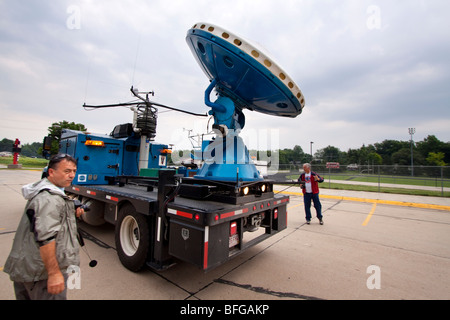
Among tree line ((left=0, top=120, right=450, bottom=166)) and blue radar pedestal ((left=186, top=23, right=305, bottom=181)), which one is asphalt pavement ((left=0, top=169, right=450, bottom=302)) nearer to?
blue radar pedestal ((left=186, top=23, right=305, bottom=181))

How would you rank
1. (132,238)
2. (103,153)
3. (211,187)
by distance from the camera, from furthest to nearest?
1. (103,153)
2. (132,238)
3. (211,187)

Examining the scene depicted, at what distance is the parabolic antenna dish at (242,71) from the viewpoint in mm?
3203

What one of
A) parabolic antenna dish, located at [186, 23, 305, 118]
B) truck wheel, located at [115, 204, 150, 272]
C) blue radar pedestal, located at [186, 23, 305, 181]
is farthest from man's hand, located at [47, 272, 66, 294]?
parabolic antenna dish, located at [186, 23, 305, 118]

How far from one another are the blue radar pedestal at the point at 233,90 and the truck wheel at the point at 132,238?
125 cm

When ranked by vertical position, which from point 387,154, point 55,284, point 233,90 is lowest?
point 55,284

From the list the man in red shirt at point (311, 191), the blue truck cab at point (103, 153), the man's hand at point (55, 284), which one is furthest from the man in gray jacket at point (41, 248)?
the man in red shirt at point (311, 191)

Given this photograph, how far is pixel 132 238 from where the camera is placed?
3660 mm

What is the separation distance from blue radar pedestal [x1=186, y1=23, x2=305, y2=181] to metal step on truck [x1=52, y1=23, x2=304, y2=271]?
16 millimetres

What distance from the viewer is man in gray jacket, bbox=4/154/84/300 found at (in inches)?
62.5

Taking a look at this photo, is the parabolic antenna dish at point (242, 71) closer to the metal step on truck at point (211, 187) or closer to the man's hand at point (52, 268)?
the metal step on truck at point (211, 187)

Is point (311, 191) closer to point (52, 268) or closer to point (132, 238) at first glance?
point (132, 238)

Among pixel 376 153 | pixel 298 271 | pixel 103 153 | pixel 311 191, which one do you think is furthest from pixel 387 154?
pixel 103 153

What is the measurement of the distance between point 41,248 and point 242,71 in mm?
3314
